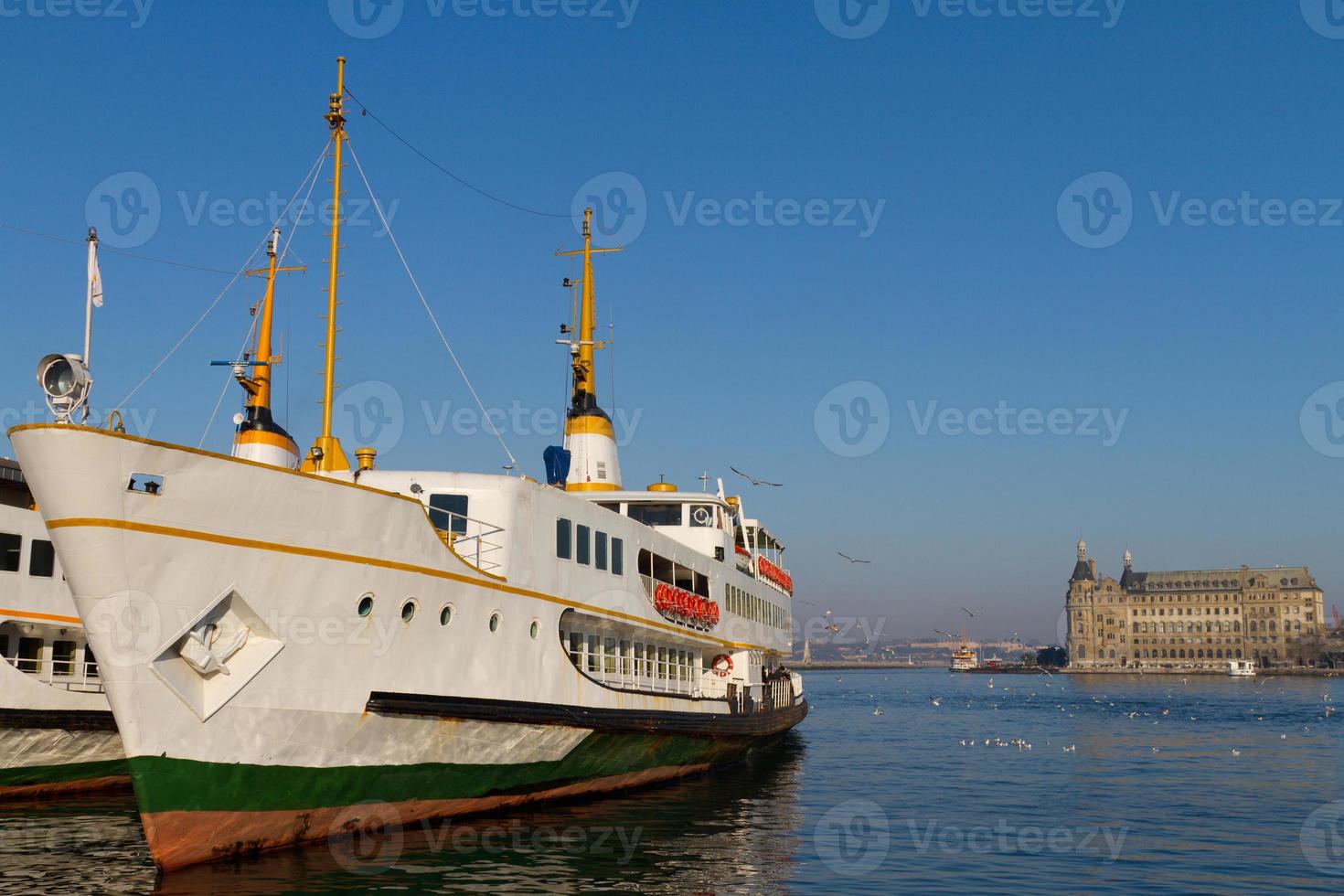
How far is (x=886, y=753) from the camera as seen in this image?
39.8 m

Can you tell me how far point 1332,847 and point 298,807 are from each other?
60.4 ft

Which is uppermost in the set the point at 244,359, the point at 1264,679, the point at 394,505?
the point at 244,359

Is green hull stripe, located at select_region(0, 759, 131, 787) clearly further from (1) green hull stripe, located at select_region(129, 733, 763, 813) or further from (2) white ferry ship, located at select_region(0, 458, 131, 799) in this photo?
(1) green hull stripe, located at select_region(129, 733, 763, 813)

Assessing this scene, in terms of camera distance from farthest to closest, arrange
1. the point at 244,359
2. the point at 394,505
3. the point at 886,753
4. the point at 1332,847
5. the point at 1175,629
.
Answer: the point at 1175,629
the point at 886,753
the point at 244,359
the point at 1332,847
the point at 394,505

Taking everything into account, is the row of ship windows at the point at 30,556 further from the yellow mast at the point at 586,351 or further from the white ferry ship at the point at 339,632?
the yellow mast at the point at 586,351

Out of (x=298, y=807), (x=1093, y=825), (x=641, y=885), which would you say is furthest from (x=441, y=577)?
(x=1093, y=825)

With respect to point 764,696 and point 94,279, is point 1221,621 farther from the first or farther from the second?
point 94,279

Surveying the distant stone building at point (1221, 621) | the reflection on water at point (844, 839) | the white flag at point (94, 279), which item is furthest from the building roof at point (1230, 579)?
the white flag at point (94, 279)

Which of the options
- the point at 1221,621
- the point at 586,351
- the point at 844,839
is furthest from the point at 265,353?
the point at 1221,621

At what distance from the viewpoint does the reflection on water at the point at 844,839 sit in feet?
54.6

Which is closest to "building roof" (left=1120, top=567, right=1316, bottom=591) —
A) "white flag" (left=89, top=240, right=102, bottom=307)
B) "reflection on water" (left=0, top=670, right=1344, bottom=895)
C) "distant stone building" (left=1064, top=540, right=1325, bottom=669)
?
"distant stone building" (left=1064, top=540, right=1325, bottom=669)

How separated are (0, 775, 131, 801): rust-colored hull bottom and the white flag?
12.7 meters

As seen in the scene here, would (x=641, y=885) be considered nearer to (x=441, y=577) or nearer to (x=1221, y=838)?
(x=441, y=577)

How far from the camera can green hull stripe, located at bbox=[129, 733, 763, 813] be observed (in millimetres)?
15547
